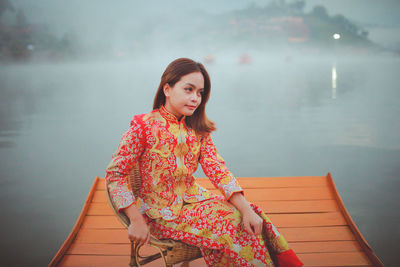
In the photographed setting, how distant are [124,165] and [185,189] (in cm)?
29

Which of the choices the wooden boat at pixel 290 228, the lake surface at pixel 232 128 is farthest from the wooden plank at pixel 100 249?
the lake surface at pixel 232 128

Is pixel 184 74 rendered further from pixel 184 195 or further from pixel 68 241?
pixel 68 241

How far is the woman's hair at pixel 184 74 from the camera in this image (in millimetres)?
1236

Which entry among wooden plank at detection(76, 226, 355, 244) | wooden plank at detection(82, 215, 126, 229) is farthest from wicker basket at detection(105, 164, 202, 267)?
wooden plank at detection(82, 215, 126, 229)

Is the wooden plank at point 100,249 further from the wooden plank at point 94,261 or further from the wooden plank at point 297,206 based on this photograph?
the wooden plank at point 297,206

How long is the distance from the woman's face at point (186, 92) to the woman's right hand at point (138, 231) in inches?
17.4

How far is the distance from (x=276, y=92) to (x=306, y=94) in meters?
0.39

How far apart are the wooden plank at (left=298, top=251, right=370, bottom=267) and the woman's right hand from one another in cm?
98

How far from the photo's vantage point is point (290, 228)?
1.98 m

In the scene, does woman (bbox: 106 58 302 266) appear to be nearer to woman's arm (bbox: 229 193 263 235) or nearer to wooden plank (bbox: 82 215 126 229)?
woman's arm (bbox: 229 193 263 235)

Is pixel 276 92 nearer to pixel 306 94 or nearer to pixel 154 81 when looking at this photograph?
pixel 306 94

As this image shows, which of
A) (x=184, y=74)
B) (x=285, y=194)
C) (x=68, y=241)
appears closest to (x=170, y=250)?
(x=184, y=74)

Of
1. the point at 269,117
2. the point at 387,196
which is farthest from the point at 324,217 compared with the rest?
the point at 269,117

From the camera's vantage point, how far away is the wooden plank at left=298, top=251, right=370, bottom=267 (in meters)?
1.66
